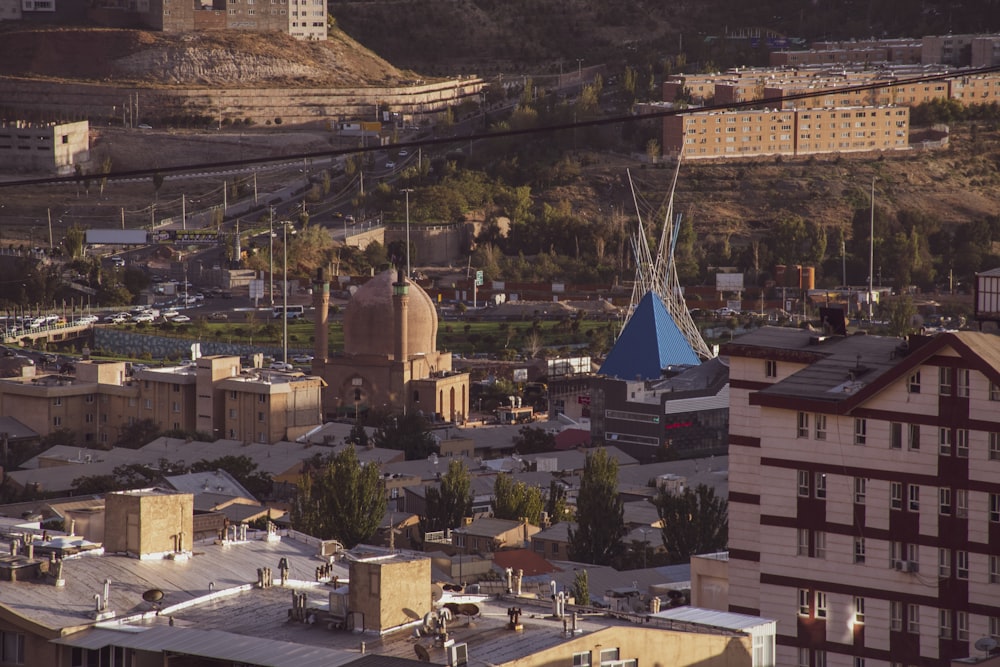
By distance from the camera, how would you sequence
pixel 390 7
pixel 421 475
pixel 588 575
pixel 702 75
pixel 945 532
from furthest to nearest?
pixel 390 7 < pixel 702 75 < pixel 421 475 < pixel 588 575 < pixel 945 532

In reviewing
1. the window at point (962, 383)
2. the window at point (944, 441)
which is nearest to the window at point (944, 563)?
the window at point (944, 441)

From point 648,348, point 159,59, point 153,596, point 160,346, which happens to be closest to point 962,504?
point 153,596

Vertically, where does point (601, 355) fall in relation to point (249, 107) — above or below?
below

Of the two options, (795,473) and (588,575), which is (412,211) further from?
(795,473)

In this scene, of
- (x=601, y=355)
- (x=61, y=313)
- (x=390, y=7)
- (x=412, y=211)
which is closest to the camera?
(x=601, y=355)

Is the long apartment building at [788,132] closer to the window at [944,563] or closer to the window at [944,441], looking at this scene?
the window at [944,441]

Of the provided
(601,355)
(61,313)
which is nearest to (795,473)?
(601,355)
